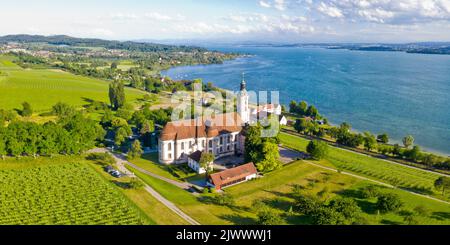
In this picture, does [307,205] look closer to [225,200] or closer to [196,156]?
[225,200]

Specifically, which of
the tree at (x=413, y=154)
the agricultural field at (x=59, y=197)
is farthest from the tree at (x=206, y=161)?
the tree at (x=413, y=154)

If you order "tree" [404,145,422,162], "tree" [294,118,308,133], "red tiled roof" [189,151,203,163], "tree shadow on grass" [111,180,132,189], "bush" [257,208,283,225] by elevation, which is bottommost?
"tree shadow on grass" [111,180,132,189]

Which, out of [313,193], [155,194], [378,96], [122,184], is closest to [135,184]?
[122,184]

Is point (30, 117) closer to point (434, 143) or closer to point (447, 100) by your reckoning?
point (434, 143)

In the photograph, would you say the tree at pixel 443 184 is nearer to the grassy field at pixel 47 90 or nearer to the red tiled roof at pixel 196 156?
the red tiled roof at pixel 196 156

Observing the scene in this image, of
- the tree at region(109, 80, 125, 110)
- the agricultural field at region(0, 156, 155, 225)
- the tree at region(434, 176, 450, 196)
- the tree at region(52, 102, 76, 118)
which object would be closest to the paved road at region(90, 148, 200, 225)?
the agricultural field at region(0, 156, 155, 225)

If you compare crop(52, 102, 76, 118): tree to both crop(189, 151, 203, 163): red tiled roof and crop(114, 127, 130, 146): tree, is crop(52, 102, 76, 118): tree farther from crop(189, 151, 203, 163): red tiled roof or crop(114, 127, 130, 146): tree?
crop(189, 151, 203, 163): red tiled roof

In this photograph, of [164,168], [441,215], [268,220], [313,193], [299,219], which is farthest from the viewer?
[164,168]
